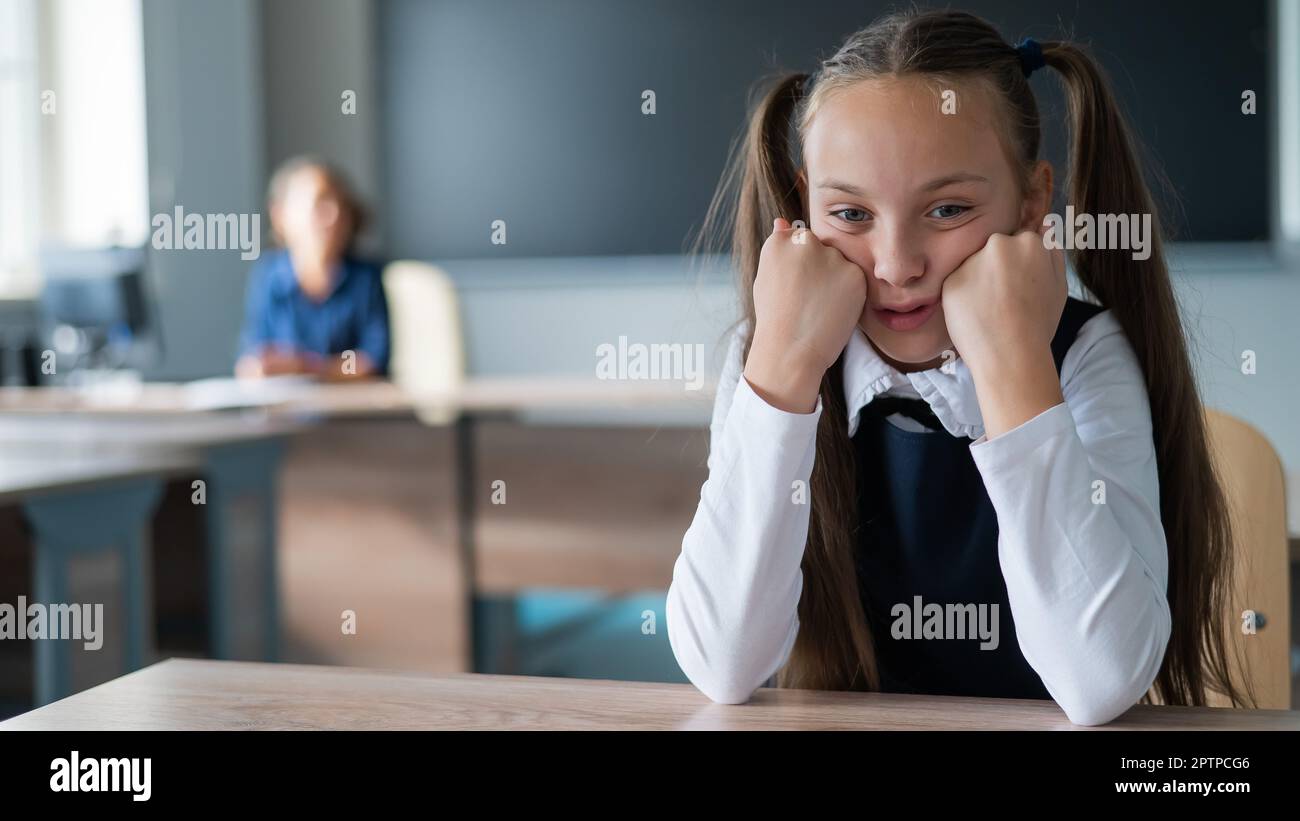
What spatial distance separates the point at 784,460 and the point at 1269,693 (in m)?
0.57

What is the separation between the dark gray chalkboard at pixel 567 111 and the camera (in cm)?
422

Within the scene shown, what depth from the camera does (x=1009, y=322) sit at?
2.53 feet

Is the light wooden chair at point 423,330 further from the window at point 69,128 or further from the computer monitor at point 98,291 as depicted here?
the window at point 69,128

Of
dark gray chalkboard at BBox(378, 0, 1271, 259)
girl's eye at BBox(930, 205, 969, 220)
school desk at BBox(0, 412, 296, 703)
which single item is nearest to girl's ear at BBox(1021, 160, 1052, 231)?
girl's eye at BBox(930, 205, 969, 220)

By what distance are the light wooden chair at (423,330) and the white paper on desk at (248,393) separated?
787mm

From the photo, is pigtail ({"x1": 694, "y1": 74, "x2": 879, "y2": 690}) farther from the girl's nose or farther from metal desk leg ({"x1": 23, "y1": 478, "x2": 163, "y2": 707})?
metal desk leg ({"x1": 23, "y1": 478, "x2": 163, "y2": 707})

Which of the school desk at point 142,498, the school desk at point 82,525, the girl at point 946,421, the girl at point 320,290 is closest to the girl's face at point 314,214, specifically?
the girl at point 320,290

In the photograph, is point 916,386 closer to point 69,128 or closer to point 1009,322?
point 1009,322

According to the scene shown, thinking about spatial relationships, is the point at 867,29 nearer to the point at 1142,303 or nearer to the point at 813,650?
the point at 1142,303

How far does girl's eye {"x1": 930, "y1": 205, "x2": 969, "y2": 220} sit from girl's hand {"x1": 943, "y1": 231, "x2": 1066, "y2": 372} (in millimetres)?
49

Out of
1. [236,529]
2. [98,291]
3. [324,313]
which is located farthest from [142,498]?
[324,313]

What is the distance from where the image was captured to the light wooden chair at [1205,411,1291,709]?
3.49ft

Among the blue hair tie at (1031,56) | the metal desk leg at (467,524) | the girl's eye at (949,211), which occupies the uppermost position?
the blue hair tie at (1031,56)
